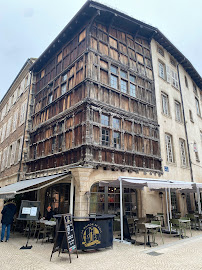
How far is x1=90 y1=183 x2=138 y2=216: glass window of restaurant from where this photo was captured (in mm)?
9383

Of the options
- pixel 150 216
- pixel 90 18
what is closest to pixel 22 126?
pixel 90 18

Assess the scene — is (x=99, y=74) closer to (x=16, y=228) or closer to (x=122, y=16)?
(x=122, y=16)

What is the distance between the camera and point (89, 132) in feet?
30.4

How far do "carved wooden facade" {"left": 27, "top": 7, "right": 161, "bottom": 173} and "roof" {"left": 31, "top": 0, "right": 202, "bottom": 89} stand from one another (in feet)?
1.14

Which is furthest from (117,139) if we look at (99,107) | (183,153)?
(183,153)

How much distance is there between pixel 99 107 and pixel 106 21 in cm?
569

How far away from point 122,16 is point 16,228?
13.3 meters

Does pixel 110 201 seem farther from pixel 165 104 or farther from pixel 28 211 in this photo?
pixel 165 104

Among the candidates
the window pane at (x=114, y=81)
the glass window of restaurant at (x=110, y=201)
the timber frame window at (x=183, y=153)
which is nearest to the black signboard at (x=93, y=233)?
the glass window of restaurant at (x=110, y=201)

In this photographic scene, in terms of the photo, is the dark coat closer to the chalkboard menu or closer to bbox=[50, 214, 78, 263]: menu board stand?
A: bbox=[50, 214, 78, 263]: menu board stand

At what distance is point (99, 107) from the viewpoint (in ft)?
33.0

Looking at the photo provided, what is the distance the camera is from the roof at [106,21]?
11.1 metres

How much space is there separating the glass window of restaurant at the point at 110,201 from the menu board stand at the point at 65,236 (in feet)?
11.5

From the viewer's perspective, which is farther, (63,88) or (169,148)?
(169,148)
